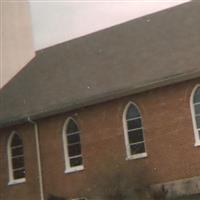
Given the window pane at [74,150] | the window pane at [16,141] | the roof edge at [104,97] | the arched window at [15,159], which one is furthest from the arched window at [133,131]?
the window pane at [16,141]

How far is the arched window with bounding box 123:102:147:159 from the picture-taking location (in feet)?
85.0

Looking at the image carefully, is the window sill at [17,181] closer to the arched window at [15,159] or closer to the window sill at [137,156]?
the arched window at [15,159]

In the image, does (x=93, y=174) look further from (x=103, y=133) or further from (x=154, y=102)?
(x=154, y=102)

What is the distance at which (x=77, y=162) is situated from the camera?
27.4m

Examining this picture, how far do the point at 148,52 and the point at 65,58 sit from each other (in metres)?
5.52

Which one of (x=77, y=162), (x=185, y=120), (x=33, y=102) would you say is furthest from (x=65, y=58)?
(x=185, y=120)

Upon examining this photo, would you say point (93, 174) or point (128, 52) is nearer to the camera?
point (93, 174)

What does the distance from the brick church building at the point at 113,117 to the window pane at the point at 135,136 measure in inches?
1.6

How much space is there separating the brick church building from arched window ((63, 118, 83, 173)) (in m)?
0.04

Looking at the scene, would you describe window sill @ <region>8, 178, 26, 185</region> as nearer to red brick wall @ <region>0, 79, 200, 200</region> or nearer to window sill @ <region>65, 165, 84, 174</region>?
red brick wall @ <region>0, 79, 200, 200</region>

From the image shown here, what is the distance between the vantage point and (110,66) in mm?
28609

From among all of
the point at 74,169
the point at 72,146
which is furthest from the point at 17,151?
the point at 74,169

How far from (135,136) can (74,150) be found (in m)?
Answer: 2.97

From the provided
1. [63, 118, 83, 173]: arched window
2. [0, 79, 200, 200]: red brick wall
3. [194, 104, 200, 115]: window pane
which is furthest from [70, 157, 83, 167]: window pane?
[194, 104, 200, 115]: window pane
